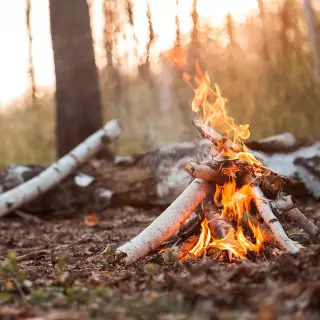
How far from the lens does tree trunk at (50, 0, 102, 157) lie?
9.26 meters

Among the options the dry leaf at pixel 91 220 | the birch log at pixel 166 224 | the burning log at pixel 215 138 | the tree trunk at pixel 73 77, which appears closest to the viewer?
the birch log at pixel 166 224

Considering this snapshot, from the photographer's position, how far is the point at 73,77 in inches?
367

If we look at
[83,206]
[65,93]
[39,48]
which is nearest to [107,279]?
[83,206]

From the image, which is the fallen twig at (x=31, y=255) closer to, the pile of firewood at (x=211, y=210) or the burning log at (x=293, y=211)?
the pile of firewood at (x=211, y=210)

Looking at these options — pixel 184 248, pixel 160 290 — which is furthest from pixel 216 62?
pixel 160 290

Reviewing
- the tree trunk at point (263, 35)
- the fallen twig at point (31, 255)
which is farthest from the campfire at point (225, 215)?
the tree trunk at point (263, 35)

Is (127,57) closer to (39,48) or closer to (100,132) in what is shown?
→ (39,48)

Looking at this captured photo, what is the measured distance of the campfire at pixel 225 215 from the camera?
4.38 metres

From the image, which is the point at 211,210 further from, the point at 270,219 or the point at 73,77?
the point at 73,77

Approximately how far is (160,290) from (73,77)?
22.0 ft

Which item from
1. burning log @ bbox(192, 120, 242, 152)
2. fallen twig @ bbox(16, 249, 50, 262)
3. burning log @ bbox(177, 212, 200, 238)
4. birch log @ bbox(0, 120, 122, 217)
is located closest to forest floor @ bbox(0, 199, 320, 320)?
fallen twig @ bbox(16, 249, 50, 262)

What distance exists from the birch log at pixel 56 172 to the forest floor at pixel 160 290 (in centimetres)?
288

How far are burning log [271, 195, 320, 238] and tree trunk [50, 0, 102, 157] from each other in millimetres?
Result: 5300

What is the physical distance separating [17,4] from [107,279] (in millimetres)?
18420
